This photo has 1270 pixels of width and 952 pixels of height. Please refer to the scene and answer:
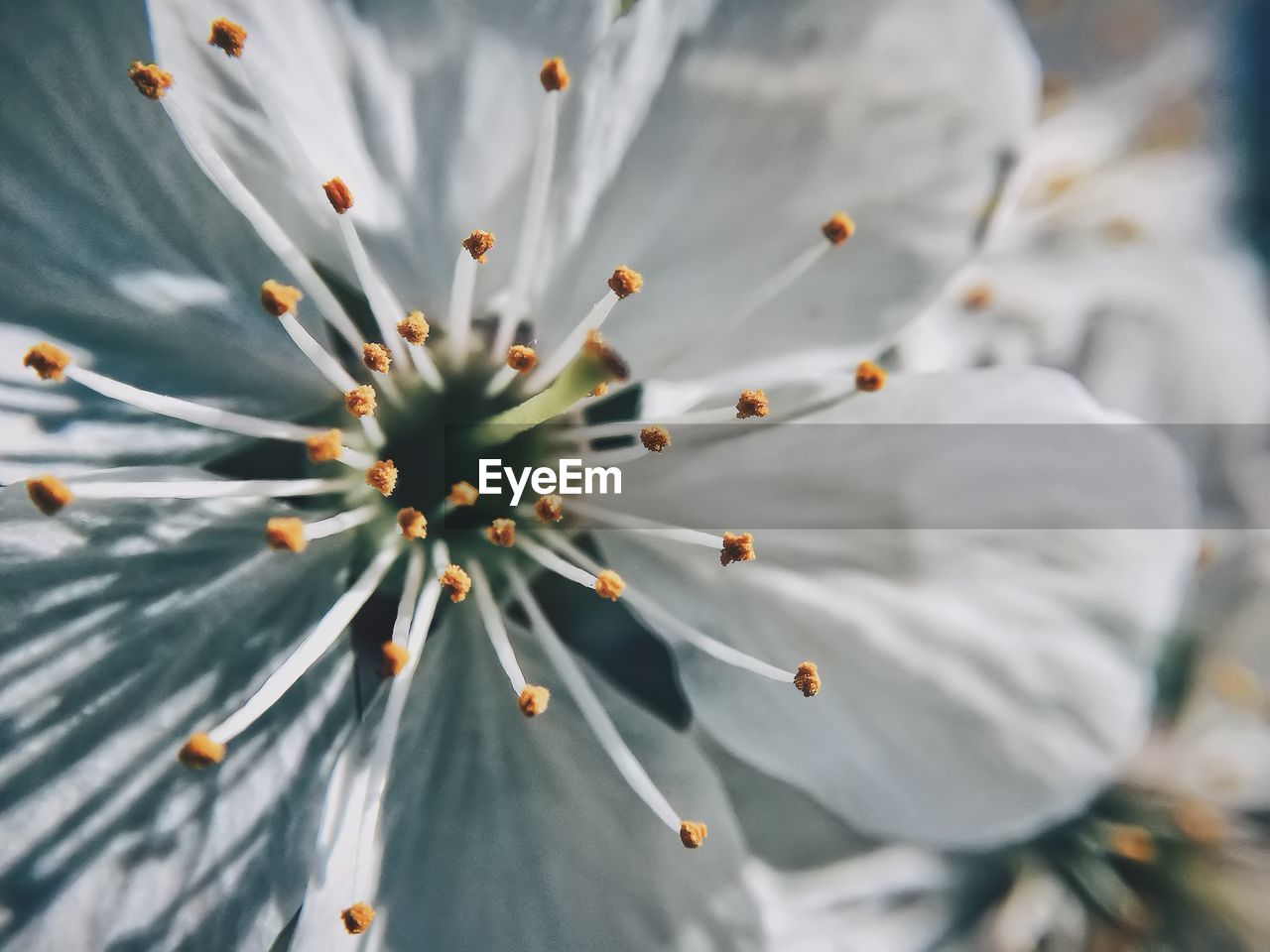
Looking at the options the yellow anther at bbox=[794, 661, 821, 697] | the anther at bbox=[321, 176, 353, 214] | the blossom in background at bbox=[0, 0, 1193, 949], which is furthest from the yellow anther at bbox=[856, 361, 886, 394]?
the anther at bbox=[321, 176, 353, 214]

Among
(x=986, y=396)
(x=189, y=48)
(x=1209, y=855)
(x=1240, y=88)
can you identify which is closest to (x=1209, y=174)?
(x=1240, y=88)

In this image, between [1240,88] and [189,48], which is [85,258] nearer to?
[189,48]

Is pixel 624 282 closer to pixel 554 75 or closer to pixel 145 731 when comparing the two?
pixel 554 75

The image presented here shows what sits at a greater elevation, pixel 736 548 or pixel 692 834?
pixel 736 548

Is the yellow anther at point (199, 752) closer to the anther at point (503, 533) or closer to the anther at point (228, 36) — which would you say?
the anther at point (503, 533)

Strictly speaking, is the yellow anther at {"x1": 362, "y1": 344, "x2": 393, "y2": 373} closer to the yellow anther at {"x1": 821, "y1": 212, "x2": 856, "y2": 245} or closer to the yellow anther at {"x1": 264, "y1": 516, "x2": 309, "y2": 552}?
the yellow anther at {"x1": 264, "y1": 516, "x2": 309, "y2": 552}

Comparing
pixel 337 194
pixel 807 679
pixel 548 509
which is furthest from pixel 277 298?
pixel 807 679
